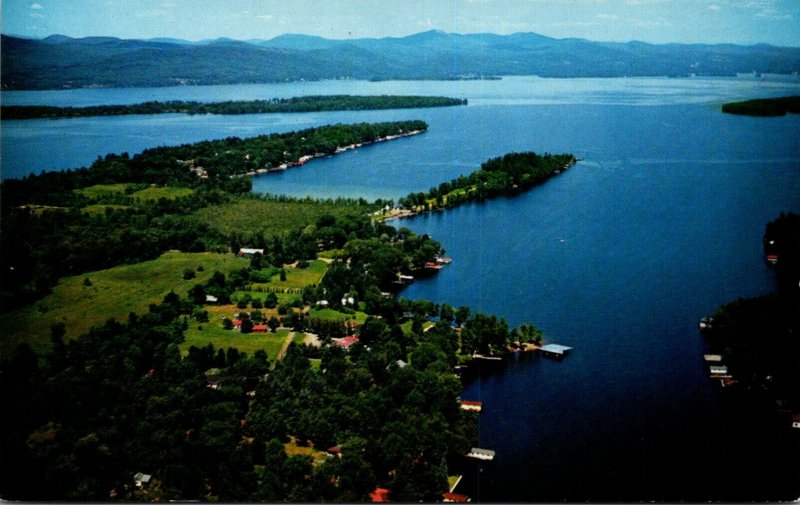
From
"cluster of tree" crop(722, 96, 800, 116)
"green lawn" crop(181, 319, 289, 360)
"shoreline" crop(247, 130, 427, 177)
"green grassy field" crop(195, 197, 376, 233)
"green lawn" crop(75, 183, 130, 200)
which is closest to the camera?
"green lawn" crop(181, 319, 289, 360)

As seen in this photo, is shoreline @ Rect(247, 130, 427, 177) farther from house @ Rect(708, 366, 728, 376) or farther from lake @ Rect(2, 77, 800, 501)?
house @ Rect(708, 366, 728, 376)

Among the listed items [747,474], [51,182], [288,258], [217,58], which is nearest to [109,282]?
[288,258]

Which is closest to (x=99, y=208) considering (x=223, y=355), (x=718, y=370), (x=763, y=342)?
(x=223, y=355)

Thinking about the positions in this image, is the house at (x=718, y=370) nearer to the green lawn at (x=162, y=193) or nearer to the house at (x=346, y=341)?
the house at (x=346, y=341)

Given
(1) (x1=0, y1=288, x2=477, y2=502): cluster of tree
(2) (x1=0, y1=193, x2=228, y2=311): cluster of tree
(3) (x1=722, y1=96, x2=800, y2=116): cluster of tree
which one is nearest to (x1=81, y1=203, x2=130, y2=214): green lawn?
(2) (x1=0, y1=193, x2=228, y2=311): cluster of tree

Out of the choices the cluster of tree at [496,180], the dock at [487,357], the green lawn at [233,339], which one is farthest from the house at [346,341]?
the cluster of tree at [496,180]

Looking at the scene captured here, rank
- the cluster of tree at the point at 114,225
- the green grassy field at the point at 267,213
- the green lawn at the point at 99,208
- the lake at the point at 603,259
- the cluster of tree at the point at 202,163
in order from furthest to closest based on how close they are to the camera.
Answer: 1. the cluster of tree at the point at 202,163
2. the green lawn at the point at 99,208
3. the green grassy field at the point at 267,213
4. the cluster of tree at the point at 114,225
5. the lake at the point at 603,259

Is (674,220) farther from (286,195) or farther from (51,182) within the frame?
(51,182)
